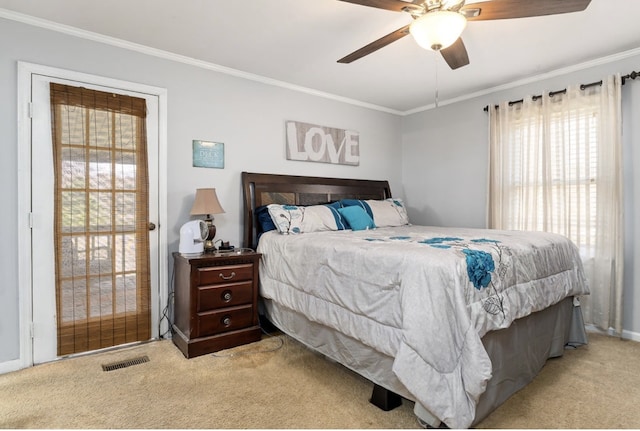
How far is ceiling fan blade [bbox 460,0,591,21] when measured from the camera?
1771 millimetres

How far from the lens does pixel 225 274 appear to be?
2.85 m

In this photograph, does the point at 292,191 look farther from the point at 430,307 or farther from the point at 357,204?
the point at 430,307

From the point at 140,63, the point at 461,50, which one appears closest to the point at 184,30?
the point at 140,63

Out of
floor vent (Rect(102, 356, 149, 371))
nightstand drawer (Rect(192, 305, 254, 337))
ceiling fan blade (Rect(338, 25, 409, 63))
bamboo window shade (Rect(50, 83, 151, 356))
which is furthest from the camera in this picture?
nightstand drawer (Rect(192, 305, 254, 337))

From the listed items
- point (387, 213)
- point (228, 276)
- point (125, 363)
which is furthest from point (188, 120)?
point (387, 213)

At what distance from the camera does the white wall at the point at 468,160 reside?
9.99 feet

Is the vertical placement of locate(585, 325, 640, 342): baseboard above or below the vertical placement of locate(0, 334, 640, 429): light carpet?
above

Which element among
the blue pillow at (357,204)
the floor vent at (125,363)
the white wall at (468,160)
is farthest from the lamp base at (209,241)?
the white wall at (468,160)

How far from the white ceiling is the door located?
21.2 inches

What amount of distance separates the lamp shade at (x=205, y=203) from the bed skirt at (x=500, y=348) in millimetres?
1028

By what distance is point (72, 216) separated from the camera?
2.66m

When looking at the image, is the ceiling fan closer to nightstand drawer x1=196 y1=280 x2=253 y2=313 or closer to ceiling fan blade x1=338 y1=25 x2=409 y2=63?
ceiling fan blade x1=338 y1=25 x2=409 y2=63

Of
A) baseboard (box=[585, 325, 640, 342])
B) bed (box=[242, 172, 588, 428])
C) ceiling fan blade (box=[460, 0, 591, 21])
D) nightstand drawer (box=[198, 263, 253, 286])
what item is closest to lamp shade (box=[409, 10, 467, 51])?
ceiling fan blade (box=[460, 0, 591, 21])

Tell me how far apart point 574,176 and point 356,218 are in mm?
2093
